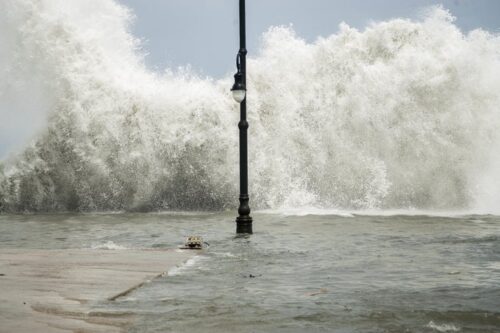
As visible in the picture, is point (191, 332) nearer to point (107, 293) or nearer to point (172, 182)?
point (107, 293)

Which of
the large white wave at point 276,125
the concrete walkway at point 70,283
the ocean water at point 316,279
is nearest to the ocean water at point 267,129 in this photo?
the large white wave at point 276,125

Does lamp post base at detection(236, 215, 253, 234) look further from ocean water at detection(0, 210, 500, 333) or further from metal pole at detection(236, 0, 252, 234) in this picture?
ocean water at detection(0, 210, 500, 333)

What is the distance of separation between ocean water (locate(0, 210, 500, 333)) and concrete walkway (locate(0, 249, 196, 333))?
0.71 feet

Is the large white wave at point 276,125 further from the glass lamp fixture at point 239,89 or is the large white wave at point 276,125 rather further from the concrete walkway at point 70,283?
the concrete walkway at point 70,283

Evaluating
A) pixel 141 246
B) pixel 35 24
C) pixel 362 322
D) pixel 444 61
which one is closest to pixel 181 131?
pixel 35 24

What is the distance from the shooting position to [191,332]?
472 centimetres

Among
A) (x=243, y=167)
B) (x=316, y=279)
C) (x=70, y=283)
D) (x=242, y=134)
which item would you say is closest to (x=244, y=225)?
(x=243, y=167)

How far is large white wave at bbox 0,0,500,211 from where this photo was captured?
23016mm

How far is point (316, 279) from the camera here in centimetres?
727

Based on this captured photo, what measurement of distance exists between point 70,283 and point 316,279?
255cm

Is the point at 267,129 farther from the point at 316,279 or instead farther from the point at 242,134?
the point at 316,279

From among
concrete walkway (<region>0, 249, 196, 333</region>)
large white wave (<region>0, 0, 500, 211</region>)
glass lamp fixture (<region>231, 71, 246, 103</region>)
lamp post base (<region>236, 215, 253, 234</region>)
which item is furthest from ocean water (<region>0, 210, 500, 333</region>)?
large white wave (<region>0, 0, 500, 211</region>)

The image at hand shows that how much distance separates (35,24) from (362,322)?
23.1 metres

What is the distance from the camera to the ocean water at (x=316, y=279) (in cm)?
514
